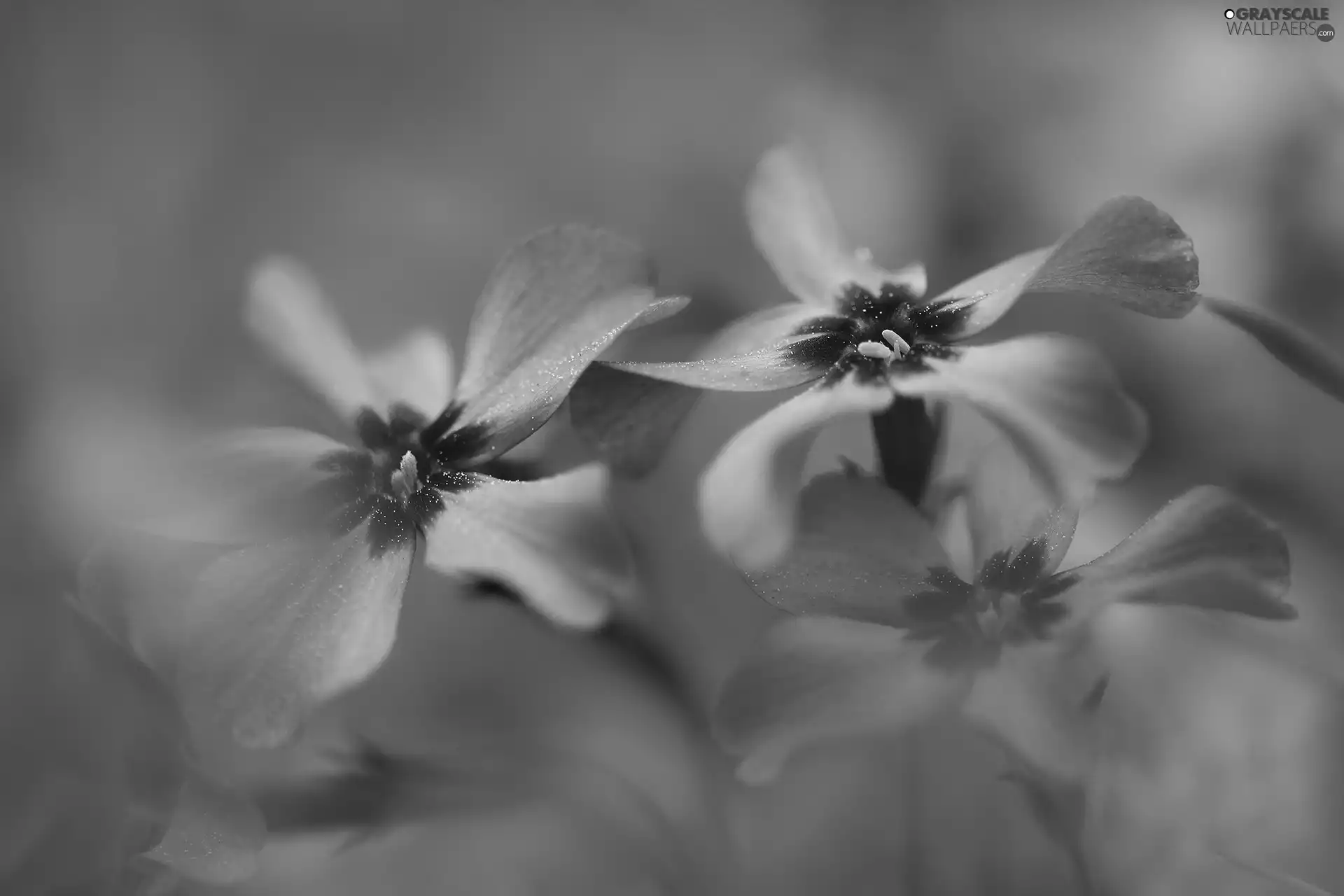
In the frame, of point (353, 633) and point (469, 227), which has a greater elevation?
point (469, 227)

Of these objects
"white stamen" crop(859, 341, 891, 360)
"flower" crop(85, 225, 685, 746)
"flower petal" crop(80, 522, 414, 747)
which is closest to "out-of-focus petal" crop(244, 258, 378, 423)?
→ "flower" crop(85, 225, 685, 746)

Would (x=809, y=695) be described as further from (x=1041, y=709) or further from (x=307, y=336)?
(x=307, y=336)

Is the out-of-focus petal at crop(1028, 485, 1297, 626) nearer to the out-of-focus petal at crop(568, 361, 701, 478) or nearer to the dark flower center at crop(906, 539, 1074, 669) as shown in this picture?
the dark flower center at crop(906, 539, 1074, 669)

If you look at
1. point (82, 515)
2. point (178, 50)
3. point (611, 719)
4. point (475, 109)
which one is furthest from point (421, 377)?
point (178, 50)

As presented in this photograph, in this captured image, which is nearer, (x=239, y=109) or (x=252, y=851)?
(x=252, y=851)

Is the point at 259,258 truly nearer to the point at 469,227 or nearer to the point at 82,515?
the point at 469,227

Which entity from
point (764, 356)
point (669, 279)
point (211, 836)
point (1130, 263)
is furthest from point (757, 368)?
point (669, 279)
